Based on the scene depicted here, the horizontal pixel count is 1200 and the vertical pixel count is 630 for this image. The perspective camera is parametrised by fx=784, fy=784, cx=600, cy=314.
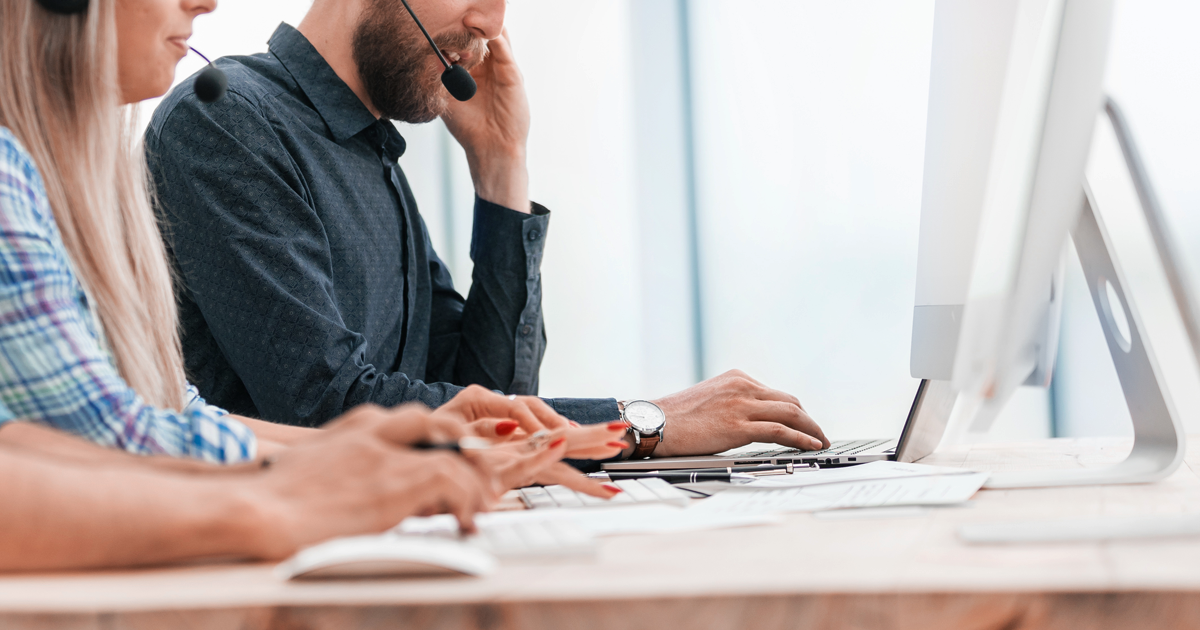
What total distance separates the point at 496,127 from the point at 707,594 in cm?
126

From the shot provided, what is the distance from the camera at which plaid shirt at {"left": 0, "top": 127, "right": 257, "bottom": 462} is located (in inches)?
18.1

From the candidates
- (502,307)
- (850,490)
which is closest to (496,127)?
(502,307)

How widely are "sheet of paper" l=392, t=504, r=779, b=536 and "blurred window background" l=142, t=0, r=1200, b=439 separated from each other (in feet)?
5.17

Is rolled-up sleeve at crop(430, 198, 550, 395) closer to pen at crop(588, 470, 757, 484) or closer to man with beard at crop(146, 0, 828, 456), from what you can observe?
man with beard at crop(146, 0, 828, 456)

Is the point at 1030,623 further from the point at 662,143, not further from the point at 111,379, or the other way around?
the point at 662,143

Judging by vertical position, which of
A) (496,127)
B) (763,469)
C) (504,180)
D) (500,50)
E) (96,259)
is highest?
(500,50)

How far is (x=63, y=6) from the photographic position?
0.60 meters

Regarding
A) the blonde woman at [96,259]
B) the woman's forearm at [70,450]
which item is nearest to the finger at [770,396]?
the blonde woman at [96,259]

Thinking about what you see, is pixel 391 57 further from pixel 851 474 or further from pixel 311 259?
pixel 851 474

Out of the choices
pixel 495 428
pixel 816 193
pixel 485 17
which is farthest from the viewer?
pixel 816 193

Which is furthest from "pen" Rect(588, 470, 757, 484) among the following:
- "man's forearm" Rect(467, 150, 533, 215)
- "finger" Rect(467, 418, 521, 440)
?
"man's forearm" Rect(467, 150, 533, 215)

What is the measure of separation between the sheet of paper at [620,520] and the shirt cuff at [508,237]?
0.81 m

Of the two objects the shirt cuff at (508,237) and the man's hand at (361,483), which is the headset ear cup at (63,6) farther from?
the shirt cuff at (508,237)

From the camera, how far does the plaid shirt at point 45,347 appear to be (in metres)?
0.46
